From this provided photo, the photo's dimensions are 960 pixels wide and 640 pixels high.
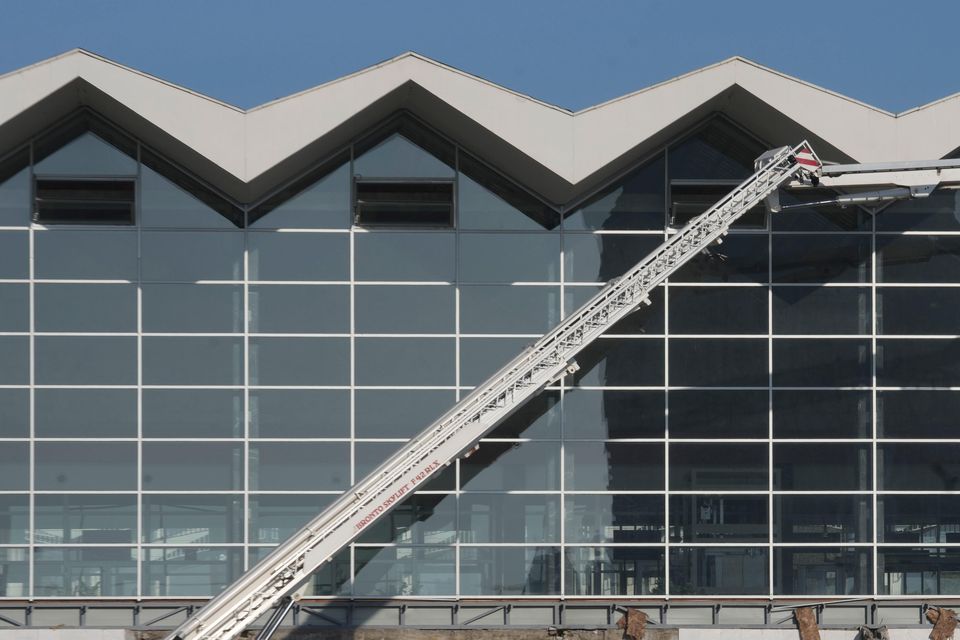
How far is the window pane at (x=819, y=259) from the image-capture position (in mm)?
27312

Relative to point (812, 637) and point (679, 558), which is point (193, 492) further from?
point (812, 637)

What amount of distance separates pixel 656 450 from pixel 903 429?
5.24 m

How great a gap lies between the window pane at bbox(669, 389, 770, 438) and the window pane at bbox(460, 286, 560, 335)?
10.2 feet

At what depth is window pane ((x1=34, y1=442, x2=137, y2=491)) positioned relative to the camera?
26297mm

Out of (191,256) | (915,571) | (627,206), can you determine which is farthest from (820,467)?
(191,256)

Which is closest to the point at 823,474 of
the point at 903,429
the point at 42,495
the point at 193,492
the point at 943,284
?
the point at 903,429

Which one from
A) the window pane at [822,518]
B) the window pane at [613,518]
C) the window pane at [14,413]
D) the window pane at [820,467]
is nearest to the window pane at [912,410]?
the window pane at [820,467]

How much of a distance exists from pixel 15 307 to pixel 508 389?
1036cm

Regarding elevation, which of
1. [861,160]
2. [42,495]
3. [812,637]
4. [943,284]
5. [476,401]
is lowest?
[812,637]

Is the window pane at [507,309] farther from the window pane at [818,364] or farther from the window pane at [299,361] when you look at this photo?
the window pane at [818,364]

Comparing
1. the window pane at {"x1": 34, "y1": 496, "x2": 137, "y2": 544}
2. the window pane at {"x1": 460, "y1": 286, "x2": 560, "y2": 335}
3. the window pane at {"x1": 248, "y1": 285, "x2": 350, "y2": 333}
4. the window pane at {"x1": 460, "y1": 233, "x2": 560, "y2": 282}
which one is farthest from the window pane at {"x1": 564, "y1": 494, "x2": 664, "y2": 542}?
the window pane at {"x1": 34, "y1": 496, "x2": 137, "y2": 544}

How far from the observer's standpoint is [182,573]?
86.5 feet

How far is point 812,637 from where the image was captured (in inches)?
1045

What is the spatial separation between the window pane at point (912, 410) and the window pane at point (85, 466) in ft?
51.4
